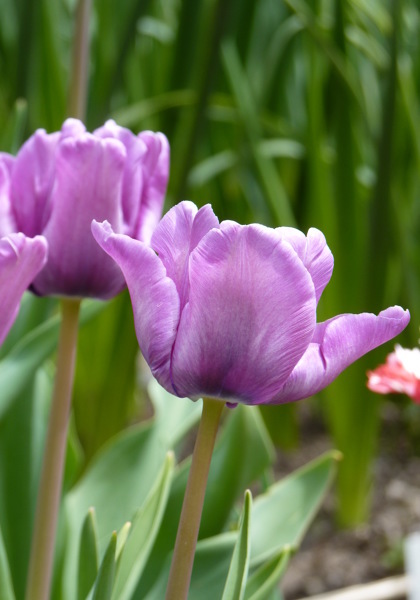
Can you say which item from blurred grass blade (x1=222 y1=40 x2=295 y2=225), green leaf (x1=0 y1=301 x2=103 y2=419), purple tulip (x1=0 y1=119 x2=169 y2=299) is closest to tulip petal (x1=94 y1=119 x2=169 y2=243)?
purple tulip (x1=0 y1=119 x2=169 y2=299)

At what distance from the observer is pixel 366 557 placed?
3.81 ft

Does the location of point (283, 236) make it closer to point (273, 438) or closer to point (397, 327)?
point (397, 327)

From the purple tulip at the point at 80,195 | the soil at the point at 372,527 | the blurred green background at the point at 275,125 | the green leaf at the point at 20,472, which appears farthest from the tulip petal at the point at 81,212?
the soil at the point at 372,527

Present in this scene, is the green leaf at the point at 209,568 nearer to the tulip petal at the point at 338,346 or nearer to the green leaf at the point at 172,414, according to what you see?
the green leaf at the point at 172,414

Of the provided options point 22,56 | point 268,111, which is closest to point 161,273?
point 22,56

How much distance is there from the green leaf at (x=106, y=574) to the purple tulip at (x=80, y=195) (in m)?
0.14

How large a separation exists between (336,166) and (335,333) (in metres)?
0.83

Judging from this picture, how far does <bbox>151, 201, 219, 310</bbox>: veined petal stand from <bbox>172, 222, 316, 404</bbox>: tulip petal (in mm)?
20

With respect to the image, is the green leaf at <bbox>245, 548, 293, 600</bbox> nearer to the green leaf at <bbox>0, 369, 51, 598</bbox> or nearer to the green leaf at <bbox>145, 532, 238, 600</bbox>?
the green leaf at <bbox>145, 532, 238, 600</bbox>

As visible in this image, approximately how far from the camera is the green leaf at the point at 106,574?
0.33 m

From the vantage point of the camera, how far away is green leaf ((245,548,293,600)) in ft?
1.49

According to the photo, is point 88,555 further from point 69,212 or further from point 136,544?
point 69,212

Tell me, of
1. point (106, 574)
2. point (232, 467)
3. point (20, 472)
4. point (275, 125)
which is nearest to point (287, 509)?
point (232, 467)

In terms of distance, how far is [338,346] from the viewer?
0.31m
